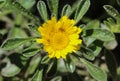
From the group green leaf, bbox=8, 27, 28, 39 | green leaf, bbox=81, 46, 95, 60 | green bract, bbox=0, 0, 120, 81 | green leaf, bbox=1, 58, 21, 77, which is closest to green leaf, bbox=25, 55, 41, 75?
green bract, bbox=0, 0, 120, 81

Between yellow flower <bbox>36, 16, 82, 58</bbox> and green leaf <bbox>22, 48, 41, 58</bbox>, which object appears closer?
yellow flower <bbox>36, 16, 82, 58</bbox>

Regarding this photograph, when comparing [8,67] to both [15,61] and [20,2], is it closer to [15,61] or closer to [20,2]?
[15,61]

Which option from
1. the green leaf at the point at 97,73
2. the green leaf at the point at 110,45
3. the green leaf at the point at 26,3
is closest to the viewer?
the green leaf at the point at 97,73

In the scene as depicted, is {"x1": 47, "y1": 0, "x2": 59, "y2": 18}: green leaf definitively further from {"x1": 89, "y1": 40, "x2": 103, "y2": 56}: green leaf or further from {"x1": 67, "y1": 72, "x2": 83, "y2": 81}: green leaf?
{"x1": 67, "y1": 72, "x2": 83, "y2": 81}: green leaf

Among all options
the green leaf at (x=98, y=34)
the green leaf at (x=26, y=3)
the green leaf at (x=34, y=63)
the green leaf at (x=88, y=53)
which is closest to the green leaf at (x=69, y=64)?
the green leaf at (x=88, y=53)

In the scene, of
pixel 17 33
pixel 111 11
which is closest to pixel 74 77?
pixel 111 11

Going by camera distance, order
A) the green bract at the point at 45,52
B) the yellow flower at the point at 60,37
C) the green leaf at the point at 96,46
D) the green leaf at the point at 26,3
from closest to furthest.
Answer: the yellow flower at the point at 60,37 < the green bract at the point at 45,52 < the green leaf at the point at 96,46 < the green leaf at the point at 26,3

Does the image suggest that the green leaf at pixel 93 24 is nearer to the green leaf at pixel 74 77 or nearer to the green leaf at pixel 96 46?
the green leaf at pixel 96 46

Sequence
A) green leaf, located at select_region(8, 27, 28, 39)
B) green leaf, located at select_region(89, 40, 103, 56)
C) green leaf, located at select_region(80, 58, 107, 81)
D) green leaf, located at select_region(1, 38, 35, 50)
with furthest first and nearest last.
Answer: green leaf, located at select_region(8, 27, 28, 39) < green leaf, located at select_region(89, 40, 103, 56) < green leaf, located at select_region(80, 58, 107, 81) < green leaf, located at select_region(1, 38, 35, 50)

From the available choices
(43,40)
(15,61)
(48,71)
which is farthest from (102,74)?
(15,61)
